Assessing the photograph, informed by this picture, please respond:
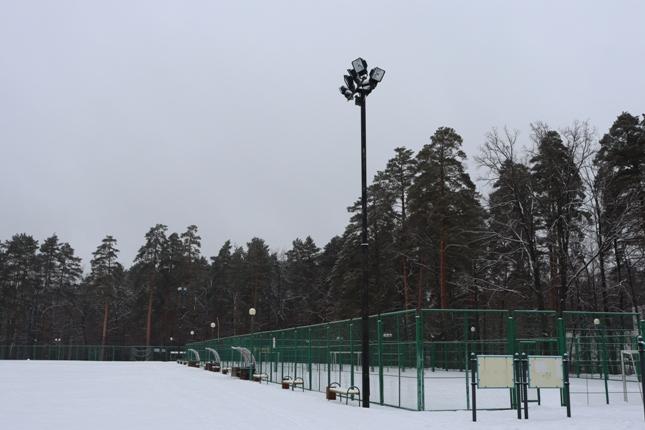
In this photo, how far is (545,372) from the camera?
13.7m

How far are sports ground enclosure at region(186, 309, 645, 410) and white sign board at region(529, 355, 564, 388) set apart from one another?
156 cm

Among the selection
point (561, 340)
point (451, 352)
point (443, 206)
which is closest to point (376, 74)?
point (451, 352)

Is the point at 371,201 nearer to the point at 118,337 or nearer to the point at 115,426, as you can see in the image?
the point at 115,426

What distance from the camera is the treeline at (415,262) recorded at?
3569cm

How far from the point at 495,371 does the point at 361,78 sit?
9.03m

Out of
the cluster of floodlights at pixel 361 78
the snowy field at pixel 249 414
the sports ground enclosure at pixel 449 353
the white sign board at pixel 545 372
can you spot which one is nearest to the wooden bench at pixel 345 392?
the snowy field at pixel 249 414

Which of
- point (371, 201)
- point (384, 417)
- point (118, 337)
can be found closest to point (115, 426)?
point (384, 417)

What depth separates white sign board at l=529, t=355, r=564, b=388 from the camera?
13.6 metres

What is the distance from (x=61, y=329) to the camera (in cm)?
9812

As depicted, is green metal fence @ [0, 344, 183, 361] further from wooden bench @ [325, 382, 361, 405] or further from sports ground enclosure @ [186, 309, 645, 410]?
wooden bench @ [325, 382, 361, 405]

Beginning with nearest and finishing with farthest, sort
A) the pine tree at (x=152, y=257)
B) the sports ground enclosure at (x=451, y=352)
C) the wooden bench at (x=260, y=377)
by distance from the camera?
the sports ground enclosure at (x=451, y=352) → the wooden bench at (x=260, y=377) → the pine tree at (x=152, y=257)

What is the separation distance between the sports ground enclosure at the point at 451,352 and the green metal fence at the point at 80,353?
53.5 meters

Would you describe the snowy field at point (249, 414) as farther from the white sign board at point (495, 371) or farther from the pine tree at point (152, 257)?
the pine tree at point (152, 257)

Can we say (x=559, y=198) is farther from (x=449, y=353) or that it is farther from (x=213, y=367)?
(x=213, y=367)
